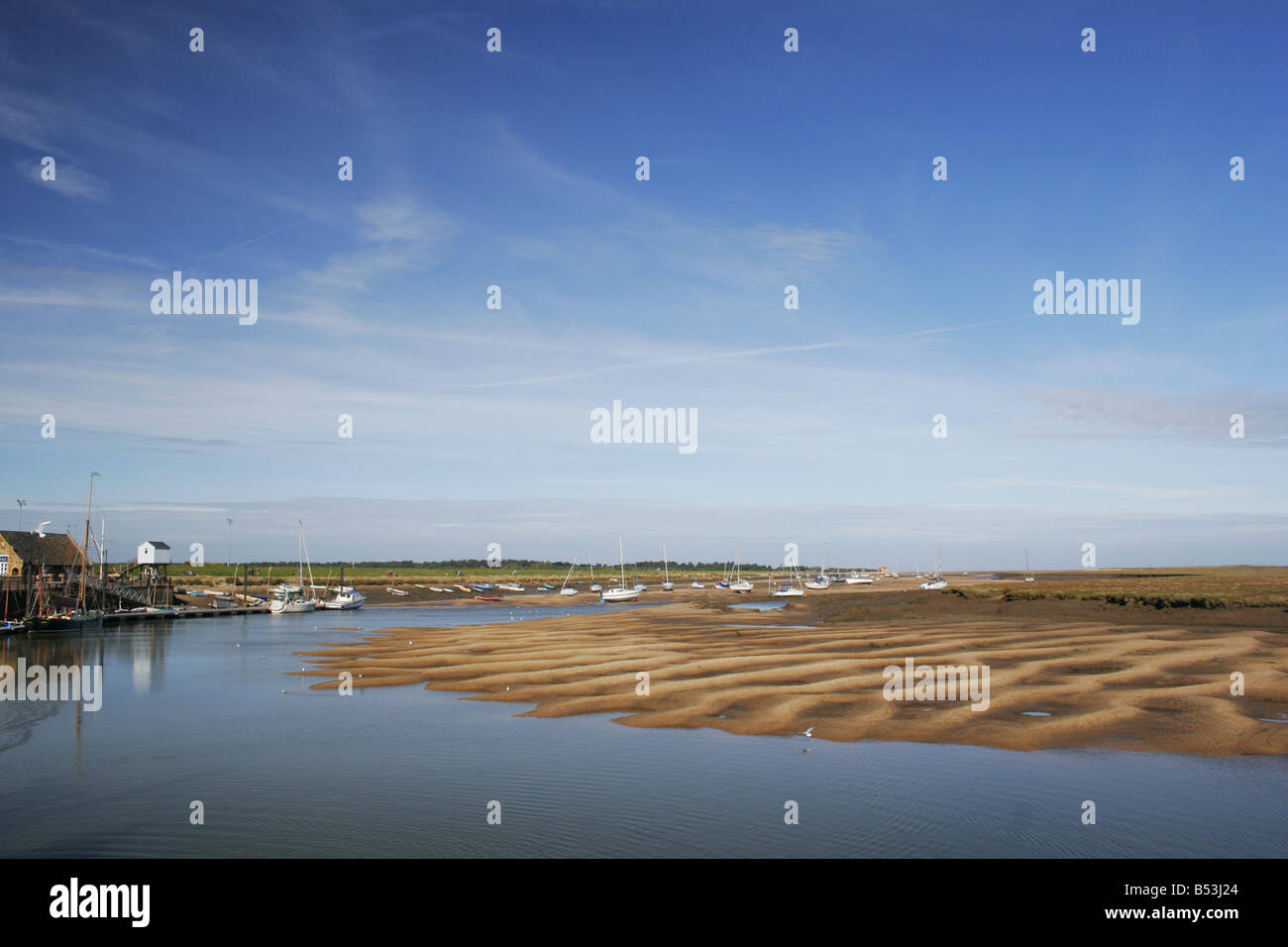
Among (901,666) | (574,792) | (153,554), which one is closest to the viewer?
(574,792)

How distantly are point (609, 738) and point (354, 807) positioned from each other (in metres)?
8.83

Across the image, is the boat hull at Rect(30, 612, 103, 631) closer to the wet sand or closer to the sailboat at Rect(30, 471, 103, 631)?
the sailboat at Rect(30, 471, 103, 631)

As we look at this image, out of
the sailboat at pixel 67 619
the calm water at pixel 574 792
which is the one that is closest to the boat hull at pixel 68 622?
the sailboat at pixel 67 619

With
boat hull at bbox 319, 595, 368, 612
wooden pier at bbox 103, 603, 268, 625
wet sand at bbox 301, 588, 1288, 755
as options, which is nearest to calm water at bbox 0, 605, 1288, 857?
wet sand at bbox 301, 588, 1288, 755

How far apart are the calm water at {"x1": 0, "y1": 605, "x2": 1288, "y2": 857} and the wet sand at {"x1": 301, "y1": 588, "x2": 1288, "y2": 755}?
200 cm

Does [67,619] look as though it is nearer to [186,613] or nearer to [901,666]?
A: [186,613]

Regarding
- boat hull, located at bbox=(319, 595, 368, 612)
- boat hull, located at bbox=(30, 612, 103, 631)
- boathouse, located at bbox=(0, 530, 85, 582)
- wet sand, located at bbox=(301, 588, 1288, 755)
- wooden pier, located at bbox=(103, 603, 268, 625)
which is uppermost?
boathouse, located at bbox=(0, 530, 85, 582)

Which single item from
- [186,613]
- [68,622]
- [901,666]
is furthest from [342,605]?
[901,666]

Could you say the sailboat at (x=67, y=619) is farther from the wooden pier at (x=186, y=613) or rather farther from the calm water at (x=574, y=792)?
the calm water at (x=574, y=792)

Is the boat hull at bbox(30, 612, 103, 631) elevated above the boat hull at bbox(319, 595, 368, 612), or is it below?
above

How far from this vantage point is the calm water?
17750 mm

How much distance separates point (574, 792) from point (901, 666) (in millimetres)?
21394

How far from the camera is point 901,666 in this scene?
38344 millimetres
